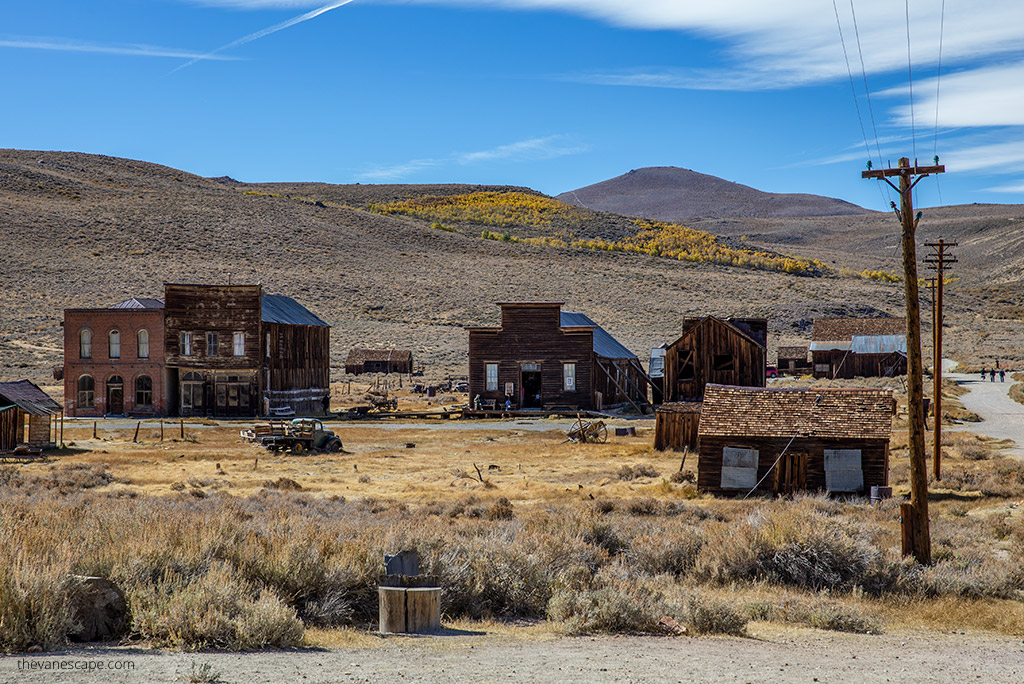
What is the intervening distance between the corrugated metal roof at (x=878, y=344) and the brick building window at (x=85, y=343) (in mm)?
52420

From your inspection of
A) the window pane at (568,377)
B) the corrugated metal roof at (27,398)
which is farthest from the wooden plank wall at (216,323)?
the window pane at (568,377)

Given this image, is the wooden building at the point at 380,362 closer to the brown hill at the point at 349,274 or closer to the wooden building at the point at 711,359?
the brown hill at the point at 349,274

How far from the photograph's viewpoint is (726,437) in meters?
21.1

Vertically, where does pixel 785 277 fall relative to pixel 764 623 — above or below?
above

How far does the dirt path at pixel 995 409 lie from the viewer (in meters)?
34.8

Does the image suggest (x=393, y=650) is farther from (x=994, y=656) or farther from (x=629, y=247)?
(x=629, y=247)

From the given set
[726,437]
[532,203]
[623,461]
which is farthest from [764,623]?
[532,203]

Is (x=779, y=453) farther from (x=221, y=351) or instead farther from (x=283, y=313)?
(x=283, y=313)

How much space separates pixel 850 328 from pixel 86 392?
54295 mm

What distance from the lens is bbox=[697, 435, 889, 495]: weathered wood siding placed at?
798 inches

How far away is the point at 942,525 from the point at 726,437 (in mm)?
5412

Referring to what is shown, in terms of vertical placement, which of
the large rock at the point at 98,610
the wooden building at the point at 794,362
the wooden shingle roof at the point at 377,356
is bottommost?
the large rock at the point at 98,610

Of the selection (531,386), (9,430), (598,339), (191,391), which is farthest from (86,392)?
(598,339)

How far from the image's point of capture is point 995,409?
148ft
